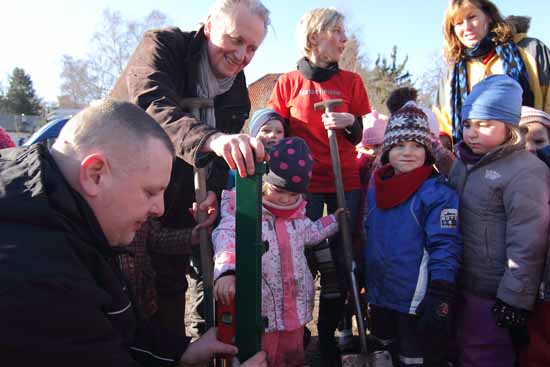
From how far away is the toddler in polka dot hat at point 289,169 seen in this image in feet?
8.86

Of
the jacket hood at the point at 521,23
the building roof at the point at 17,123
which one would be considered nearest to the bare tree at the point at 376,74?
the jacket hood at the point at 521,23

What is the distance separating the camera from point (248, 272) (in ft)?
6.27

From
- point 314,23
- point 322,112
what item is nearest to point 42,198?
point 322,112

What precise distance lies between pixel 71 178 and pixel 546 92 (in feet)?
10.9

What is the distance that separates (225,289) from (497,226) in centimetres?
169

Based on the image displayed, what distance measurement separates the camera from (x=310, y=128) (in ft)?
A: 11.7

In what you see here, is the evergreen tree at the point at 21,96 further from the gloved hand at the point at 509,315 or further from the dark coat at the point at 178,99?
the gloved hand at the point at 509,315

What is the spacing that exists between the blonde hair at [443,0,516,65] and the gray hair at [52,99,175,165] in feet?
9.48

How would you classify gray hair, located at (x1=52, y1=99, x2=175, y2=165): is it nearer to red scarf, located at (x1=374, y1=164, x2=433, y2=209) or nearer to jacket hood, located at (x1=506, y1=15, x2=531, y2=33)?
red scarf, located at (x1=374, y1=164, x2=433, y2=209)

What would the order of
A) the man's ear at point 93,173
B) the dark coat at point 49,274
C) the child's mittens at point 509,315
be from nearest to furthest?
the dark coat at point 49,274
the man's ear at point 93,173
the child's mittens at point 509,315

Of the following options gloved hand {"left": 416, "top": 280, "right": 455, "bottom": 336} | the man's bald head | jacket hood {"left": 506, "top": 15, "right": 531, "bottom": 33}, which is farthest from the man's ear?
jacket hood {"left": 506, "top": 15, "right": 531, "bottom": 33}

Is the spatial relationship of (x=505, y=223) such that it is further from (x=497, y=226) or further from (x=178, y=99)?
(x=178, y=99)

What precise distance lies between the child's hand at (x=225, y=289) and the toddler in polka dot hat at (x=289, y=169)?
0.73 m

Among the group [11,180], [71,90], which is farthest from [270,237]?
[71,90]
